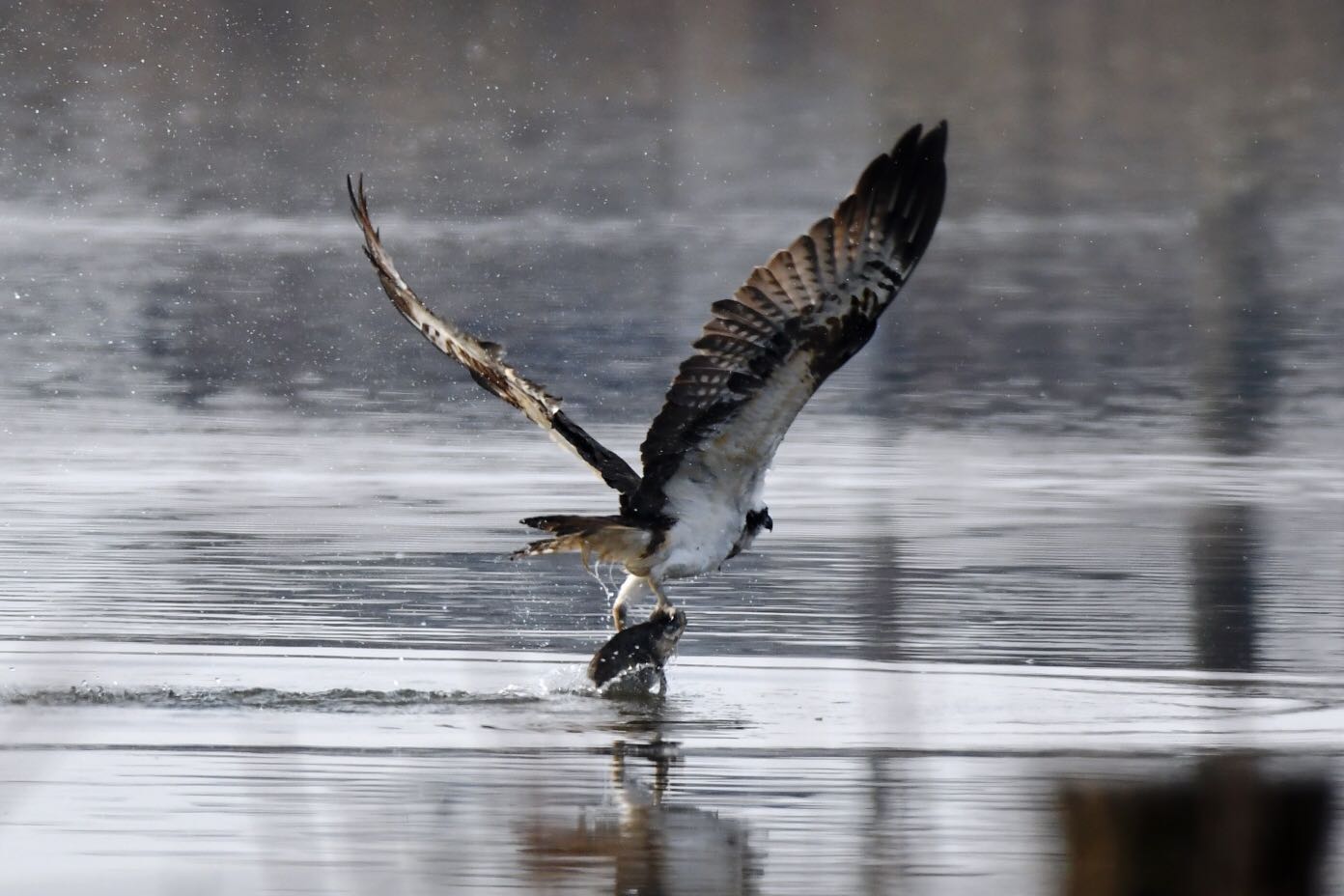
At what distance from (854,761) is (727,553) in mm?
1896

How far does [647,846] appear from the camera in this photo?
7316mm

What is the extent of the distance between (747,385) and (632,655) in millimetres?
906

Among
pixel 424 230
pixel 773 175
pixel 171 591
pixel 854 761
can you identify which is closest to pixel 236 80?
pixel 773 175

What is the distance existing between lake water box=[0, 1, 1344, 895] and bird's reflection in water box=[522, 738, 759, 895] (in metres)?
0.02

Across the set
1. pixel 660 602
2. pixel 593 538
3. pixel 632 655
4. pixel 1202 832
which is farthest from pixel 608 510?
pixel 1202 832

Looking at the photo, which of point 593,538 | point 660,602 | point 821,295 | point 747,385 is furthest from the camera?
point 660,602

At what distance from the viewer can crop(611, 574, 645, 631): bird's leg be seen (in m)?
10.4

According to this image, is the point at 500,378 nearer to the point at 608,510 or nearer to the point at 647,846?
the point at 647,846

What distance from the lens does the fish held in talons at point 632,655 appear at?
9859 millimetres

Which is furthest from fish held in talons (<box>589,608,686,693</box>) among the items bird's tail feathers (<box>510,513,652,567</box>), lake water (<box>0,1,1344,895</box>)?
bird's tail feathers (<box>510,513,652,567</box>)

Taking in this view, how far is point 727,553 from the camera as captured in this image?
407 inches

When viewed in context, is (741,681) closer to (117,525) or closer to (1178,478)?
(117,525)

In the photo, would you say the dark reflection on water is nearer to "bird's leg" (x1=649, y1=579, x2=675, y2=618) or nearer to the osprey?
the osprey

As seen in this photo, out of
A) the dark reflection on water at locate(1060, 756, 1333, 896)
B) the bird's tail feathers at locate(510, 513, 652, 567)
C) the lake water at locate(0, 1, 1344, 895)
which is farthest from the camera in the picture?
the bird's tail feathers at locate(510, 513, 652, 567)
